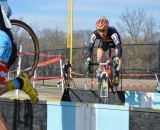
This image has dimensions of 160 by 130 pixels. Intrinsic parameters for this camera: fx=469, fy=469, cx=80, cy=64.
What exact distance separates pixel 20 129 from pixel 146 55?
2373 cm

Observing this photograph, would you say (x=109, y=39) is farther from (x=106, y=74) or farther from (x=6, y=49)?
(x=6, y=49)

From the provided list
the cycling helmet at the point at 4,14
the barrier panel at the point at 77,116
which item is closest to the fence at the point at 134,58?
the barrier panel at the point at 77,116

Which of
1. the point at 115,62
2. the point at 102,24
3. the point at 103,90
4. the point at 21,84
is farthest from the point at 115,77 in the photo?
the point at 21,84

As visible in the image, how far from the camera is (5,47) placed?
16.1 feet

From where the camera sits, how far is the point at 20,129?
6.83 m

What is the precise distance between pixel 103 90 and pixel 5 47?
5.14 metres

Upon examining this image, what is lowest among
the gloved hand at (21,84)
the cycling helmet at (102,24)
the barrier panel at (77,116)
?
the barrier panel at (77,116)

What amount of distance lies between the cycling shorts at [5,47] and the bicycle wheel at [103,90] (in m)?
4.66

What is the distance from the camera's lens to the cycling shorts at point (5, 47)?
490cm

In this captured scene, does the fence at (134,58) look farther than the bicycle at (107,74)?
Yes

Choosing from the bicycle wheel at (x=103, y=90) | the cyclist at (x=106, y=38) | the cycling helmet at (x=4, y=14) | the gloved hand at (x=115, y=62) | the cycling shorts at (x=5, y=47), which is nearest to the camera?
the cycling shorts at (x=5, y=47)

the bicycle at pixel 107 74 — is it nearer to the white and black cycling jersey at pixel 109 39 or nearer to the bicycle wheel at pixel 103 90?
the bicycle wheel at pixel 103 90

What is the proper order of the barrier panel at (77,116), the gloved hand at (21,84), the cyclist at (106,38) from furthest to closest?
the cyclist at (106,38) < the barrier panel at (77,116) < the gloved hand at (21,84)

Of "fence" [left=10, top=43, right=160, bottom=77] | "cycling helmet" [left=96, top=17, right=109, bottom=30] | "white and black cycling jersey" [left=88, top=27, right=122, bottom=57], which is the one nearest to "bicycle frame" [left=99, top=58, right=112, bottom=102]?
"white and black cycling jersey" [left=88, top=27, right=122, bottom=57]
